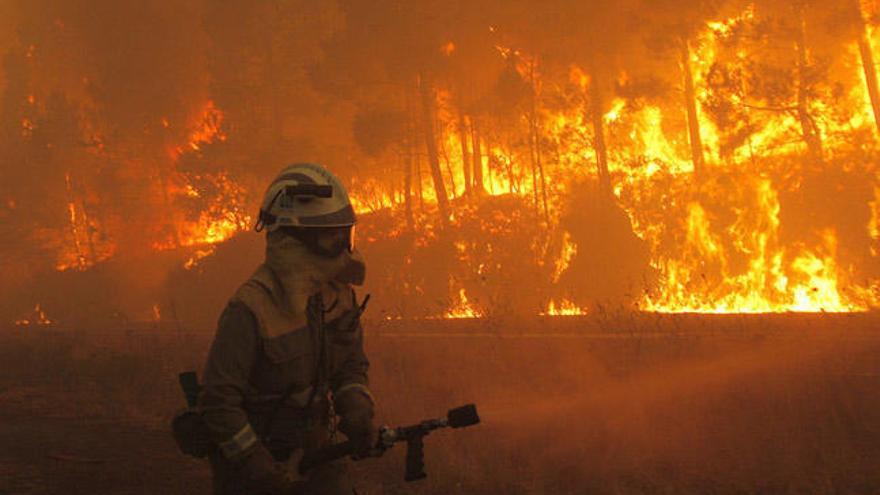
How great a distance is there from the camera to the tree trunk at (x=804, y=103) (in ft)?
72.7

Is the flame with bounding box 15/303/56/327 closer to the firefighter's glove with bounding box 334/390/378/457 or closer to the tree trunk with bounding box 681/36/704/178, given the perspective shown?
the tree trunk with bounding box 681/36/704/178

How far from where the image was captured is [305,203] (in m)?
3.85

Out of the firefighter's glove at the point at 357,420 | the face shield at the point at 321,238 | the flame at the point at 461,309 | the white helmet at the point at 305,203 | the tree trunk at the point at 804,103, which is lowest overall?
the firefighter's glove at the point at 357,420

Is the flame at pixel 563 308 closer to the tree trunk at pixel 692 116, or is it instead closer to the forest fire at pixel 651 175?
the forest fire at pixel 651 175

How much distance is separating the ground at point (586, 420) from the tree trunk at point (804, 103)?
32.4 feet

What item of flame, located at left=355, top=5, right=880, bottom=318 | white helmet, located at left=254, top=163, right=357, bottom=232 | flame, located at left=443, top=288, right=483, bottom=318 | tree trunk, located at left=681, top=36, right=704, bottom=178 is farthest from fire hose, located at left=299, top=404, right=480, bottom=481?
tree trunk, located at left=681, top=36, right=704, bottom=178

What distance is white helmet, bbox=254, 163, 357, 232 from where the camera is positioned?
150 inches

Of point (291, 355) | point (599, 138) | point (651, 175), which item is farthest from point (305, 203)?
point (651, 175)

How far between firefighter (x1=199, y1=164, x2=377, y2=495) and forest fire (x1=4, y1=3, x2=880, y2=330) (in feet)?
45.0

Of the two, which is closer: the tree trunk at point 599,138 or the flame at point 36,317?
the tree trunk at point 599,138

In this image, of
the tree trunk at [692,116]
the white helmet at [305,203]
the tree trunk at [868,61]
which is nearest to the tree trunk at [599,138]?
the tree trunk at [692,116]

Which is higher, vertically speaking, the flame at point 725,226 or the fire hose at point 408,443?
the flame at point 725,226

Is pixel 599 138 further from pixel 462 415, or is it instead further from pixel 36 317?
pixel 36 317

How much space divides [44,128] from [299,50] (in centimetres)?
1547
